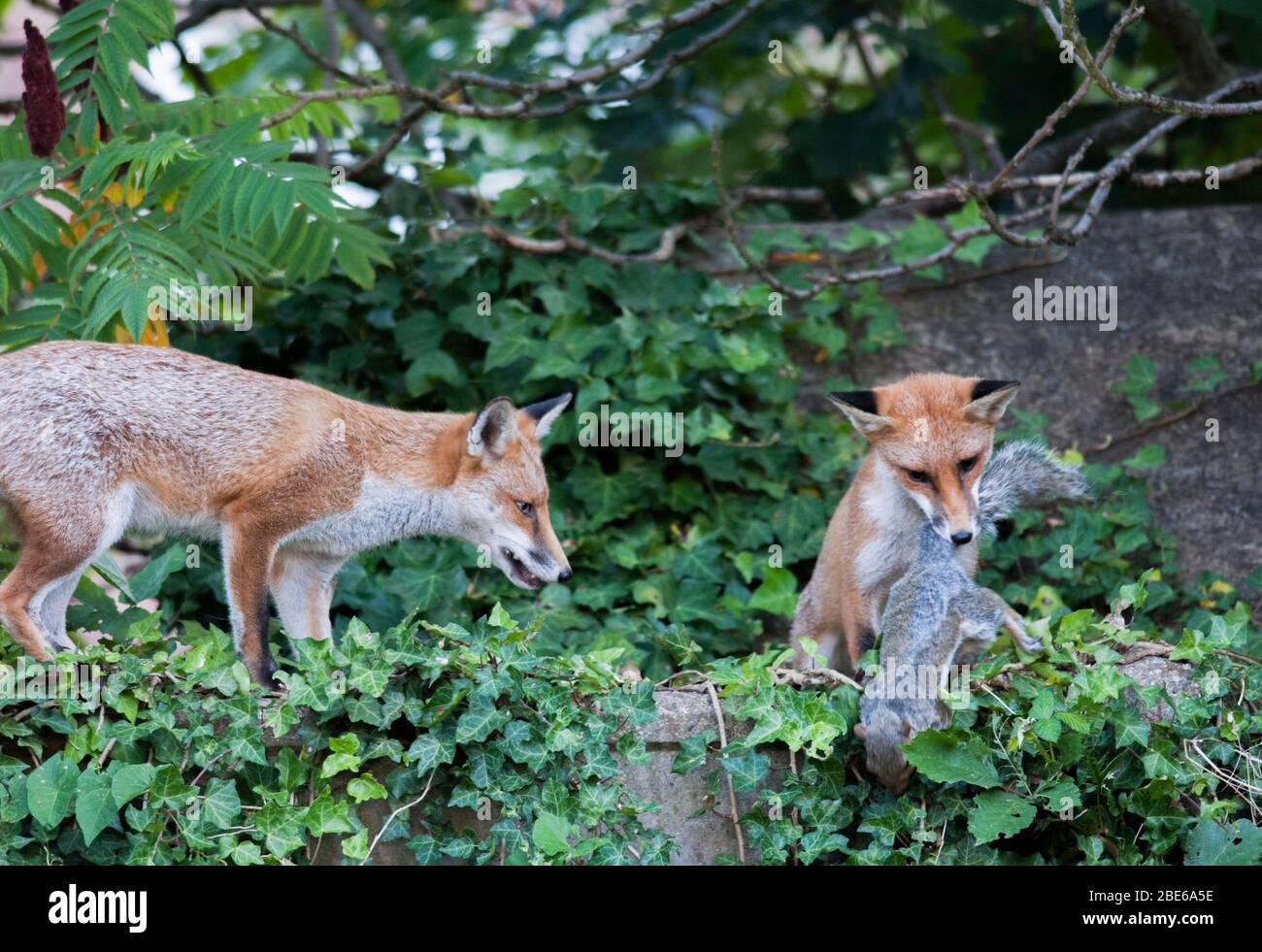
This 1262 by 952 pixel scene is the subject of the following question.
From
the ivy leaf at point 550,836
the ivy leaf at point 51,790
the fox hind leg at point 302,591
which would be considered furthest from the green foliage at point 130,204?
the ivy leaf at point 550,836

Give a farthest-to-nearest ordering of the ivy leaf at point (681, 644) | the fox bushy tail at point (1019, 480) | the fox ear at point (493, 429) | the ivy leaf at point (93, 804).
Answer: the fox ear at point (493, 429)
the fox bushy tail at point (1019, 480)
the ivy leaf at point (681, 644)
the ivy leaf at point (93, 804)

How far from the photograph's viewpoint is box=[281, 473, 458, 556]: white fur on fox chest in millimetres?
7012

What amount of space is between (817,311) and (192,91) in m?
5.87

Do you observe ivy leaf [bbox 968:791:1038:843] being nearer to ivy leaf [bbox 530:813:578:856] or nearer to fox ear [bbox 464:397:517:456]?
ivy leaf [bbox 530:813:578:856]

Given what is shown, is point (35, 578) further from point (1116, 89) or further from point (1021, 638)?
point (1116, 89)

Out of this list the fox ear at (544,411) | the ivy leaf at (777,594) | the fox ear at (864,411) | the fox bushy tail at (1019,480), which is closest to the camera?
the fox ear at (864,411)

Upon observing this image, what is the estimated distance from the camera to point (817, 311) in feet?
33.3

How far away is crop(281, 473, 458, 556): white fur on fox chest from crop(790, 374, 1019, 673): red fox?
2.11 meters

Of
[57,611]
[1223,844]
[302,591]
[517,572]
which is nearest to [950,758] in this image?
[1223,844]

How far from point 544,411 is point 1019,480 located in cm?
266

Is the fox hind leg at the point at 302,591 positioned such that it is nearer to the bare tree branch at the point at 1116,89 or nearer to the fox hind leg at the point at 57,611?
the fox hind leg at the point at 57,611

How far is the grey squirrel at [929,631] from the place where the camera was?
5.71 m

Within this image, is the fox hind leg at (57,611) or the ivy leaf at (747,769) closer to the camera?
the ivy leaf at (747,769)

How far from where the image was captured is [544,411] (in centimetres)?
785
